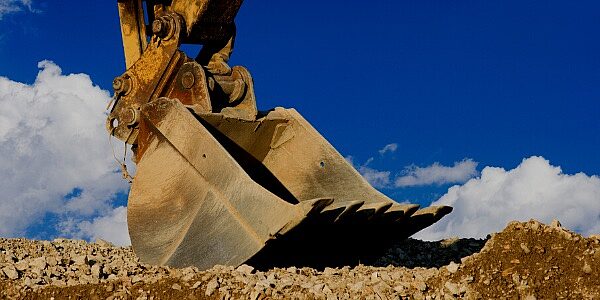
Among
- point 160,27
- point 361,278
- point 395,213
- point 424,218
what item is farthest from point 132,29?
point 361,278

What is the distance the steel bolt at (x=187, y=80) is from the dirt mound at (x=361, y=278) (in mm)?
1605

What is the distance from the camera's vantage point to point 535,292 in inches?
215

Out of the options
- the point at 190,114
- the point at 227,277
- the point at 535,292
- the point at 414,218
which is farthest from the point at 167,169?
the point at 535,292

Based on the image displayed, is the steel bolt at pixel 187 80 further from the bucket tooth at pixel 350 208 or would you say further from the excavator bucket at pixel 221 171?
the bucket tooth at pixel 350 208

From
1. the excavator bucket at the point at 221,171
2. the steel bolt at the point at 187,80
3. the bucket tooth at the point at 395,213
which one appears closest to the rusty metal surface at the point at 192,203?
the excavator bucket at the point at 221,171

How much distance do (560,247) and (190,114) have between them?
2.70 metres

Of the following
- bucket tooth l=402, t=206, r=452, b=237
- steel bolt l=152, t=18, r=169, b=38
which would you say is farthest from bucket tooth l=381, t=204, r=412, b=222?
steel bolt l=152, t=18, r=169, b=38

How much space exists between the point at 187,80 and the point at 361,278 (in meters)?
2.41

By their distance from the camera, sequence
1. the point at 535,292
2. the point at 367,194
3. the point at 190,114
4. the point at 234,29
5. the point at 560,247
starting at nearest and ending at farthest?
the point at 535,292, the point at 560,247, the point at 190,114, the point at 367,194, the point at 234,29

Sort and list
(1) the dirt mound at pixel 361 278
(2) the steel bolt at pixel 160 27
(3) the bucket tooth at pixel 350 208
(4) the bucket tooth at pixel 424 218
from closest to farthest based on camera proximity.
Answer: (1) the dirt mound at pixel 361 278 → (3) the bucket tooth at pixel 350 208 → (4) the bucket tooth at pixel 424 218 → (2) the steel bolt at pixel 160 27

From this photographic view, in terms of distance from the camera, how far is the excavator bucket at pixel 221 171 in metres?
6.12

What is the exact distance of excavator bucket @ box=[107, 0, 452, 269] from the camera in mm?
6125

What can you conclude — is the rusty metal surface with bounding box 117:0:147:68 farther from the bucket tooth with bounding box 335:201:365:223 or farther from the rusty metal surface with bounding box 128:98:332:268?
the bucket tooth with bounding box 335:201:365:223

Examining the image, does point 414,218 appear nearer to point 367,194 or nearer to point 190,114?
point 367,194
